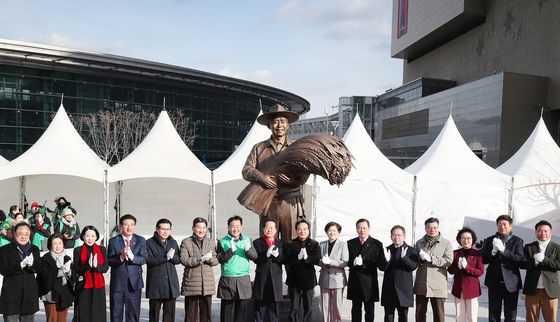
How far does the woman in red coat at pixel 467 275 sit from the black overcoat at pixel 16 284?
15.0ft

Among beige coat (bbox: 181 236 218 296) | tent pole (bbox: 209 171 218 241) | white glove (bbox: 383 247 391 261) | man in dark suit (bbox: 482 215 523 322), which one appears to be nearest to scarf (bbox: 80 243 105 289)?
beige coat (bbox: 181 236 218 296)

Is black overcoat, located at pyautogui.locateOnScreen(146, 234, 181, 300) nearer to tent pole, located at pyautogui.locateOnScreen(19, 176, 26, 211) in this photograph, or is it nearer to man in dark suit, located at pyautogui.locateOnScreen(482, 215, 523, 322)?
man in dark suit, located at pyautogui.locateOnScreen(482, 215, 523, 322)

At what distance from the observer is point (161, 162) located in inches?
452

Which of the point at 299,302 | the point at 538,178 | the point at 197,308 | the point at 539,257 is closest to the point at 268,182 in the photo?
the point at 299,302

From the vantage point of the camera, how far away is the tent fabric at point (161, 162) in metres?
11.3

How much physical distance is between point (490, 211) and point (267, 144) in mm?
9905

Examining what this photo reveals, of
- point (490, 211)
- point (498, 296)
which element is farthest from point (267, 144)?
point (490, 211)

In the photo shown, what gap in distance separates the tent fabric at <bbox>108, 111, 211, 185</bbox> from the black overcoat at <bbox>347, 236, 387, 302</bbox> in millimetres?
6917

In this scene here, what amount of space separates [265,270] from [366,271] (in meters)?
1.15

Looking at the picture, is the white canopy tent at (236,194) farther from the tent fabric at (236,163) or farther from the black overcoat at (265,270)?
the black overcoat at (265,270)

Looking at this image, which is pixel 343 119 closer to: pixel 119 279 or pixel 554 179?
pixel 554 179

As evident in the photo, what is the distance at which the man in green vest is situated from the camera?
5.01 meters

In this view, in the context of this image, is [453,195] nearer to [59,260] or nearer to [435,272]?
[435,272]

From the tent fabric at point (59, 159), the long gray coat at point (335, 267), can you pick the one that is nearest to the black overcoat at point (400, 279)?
the long gray coat at point (335, 267)
